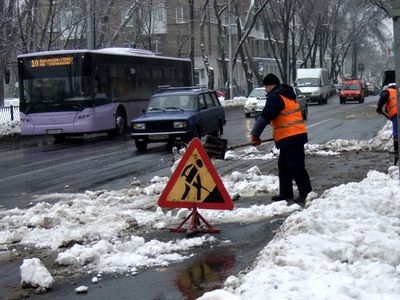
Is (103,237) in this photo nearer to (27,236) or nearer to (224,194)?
(27,236)

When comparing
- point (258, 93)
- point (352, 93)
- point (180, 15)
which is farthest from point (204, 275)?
point (180, 15)

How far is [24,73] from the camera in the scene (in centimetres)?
2338

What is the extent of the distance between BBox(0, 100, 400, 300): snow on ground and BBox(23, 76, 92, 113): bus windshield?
12511mm

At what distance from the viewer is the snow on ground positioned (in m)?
4.69

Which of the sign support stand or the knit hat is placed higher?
the knit hat

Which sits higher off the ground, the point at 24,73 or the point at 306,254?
the point at 24,73

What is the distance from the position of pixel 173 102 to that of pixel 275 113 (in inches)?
424

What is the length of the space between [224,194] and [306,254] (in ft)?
8.02

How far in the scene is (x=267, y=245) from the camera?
614 centimetres

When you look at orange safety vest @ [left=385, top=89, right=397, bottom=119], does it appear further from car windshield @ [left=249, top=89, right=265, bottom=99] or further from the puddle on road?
car windshield @ [left=249, top=89, right=265, bottom=99]

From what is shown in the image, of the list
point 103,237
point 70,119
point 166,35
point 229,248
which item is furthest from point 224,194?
point 166,35

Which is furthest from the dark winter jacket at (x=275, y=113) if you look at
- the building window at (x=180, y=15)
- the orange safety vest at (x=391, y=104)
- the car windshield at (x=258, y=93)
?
the building window at (x=180, y=15)

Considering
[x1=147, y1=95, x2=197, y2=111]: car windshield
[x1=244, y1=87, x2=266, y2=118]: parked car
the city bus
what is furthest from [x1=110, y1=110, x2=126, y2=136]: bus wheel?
[x1=244, y1=87, x2=266, y2=118]: parked car

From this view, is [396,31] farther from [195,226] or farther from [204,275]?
[195,226]
